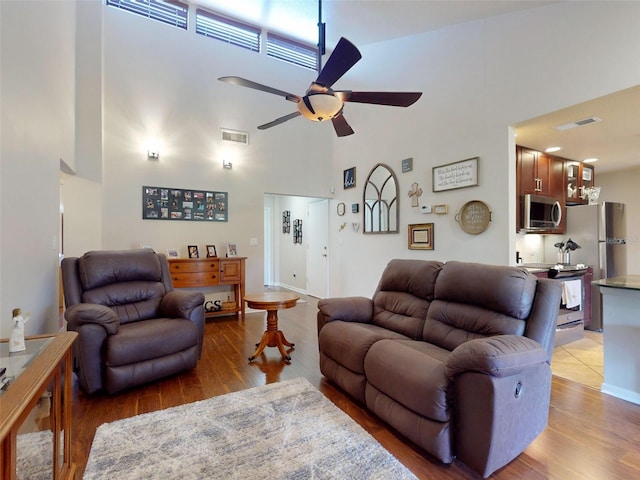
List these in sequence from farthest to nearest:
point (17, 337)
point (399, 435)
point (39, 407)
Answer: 1. point (399, 435)
2. point (17, 337)
3. point (39, 407)

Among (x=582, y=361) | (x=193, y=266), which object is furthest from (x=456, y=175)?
(x=193, y=266)

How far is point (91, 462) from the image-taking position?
1.58 metres

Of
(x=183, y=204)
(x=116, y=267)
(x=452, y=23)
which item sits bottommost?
(x=116, y=267)

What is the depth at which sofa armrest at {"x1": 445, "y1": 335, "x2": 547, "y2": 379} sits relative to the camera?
1.40m

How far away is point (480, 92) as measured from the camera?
3326 mm

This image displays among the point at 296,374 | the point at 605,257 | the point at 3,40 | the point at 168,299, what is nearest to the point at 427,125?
the point at 605,257

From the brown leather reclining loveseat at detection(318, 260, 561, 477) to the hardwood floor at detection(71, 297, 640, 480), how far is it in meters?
0.10

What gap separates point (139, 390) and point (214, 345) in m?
1.08

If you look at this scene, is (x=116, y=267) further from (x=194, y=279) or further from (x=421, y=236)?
(x=421, y=236)

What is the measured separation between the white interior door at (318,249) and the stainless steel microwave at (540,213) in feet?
10.5

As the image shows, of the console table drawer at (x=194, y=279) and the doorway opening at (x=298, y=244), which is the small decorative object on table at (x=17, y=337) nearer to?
the console table drawer at (x=194, y=279)

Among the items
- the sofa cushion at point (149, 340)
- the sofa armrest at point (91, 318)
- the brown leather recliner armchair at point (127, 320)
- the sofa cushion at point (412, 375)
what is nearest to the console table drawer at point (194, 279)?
the brown leather recliner armchair at point (127, 320)

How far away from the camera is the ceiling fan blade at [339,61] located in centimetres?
194

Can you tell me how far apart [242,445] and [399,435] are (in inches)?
36.1
